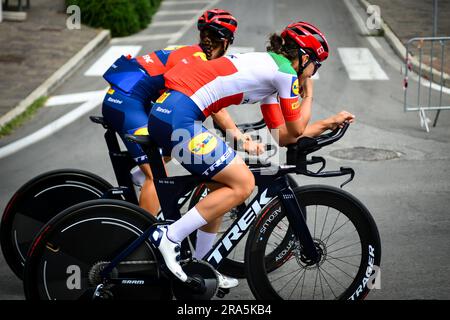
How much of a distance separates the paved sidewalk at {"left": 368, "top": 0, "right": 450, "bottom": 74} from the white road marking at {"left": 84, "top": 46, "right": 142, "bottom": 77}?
5924mm

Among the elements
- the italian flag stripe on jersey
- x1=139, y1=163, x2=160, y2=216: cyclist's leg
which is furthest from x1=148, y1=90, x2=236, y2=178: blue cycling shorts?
x1=139, y1=163, x2=160, y2=216: cyclist's leg

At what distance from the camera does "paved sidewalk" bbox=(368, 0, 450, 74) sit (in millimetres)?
20150

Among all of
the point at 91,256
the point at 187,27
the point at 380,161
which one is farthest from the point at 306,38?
the point at 187,27

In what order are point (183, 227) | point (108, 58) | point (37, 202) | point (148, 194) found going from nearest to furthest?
point (183, 227)
point (37, 202)
point (148, 194)
point (108, 58)

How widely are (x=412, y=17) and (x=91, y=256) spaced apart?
653 inches

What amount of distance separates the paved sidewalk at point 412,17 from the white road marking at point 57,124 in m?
7.73

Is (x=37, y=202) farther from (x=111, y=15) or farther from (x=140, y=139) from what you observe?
(x=111, y=15)

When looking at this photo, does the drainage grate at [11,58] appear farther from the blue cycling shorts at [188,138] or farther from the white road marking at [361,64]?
the blue cycling shorts at [188,138]

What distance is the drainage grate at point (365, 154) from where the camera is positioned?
1130cm

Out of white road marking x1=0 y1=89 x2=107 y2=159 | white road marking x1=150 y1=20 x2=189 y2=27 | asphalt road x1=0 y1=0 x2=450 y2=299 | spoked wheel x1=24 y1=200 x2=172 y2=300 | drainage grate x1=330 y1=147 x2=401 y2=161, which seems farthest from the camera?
white road marking x1=150 y1=20 x2=189 y2=27

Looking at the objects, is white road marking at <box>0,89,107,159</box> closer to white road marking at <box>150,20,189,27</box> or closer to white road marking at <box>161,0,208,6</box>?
white road marking at <box>150,20,189,27</box>

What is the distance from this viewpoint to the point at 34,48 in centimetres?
1867

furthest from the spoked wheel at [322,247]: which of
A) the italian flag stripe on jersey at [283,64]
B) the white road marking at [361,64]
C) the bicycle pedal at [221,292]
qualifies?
the white road marking at [361,64]

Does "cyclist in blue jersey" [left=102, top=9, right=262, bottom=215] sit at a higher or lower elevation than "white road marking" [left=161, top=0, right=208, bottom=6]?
higher
